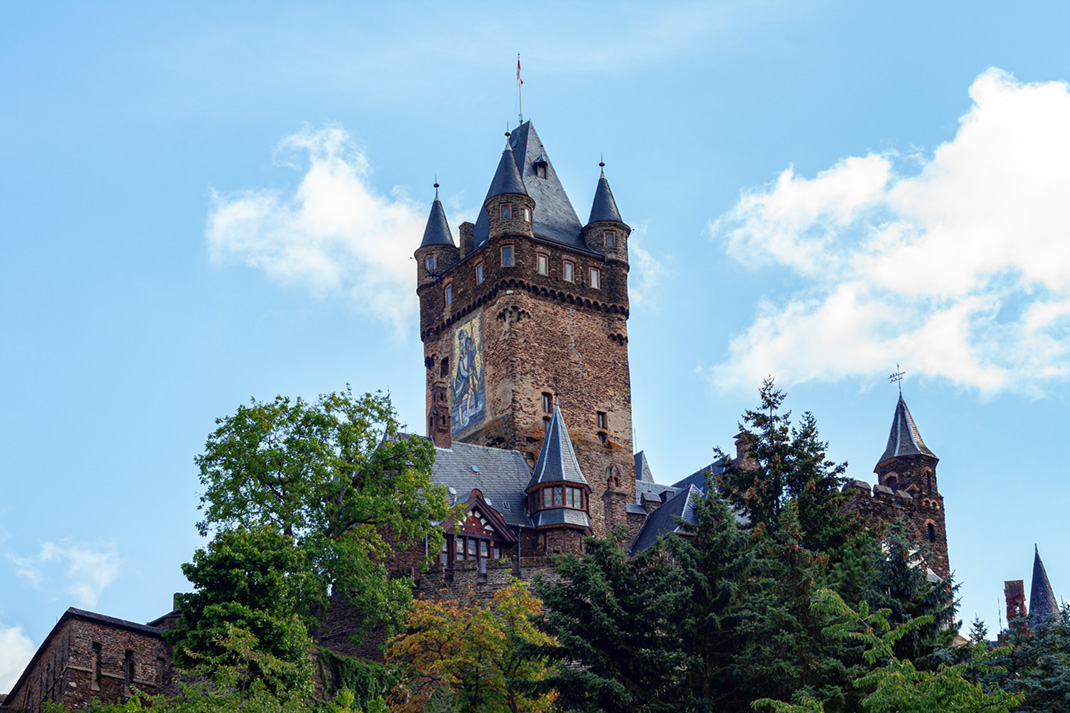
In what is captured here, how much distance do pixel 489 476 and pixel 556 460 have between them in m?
2.65

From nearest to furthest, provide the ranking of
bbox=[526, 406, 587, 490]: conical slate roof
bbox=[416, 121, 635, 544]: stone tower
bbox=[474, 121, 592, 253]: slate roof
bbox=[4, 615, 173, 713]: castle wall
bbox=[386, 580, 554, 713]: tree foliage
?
1. bbox=[4, 615, 173, 713]: castle wall
2. bbox=[386, 580, 554, 713]: tree foliage
3. bbox=[526, 406, 587, 490]: conical slate roof
4. bbox=[416, 121, 635, 544]: stone tower
5. bbox=[474, 121, 592, 253]: slate roof

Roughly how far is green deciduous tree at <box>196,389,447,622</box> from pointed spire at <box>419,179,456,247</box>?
83.4ft

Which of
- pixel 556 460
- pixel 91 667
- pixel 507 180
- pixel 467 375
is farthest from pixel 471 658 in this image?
pixel 507 180

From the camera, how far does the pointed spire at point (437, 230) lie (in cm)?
6631

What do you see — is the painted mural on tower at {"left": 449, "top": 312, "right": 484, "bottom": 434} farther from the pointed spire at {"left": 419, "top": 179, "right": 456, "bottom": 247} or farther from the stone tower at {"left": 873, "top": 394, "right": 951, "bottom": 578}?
the stone tower at {"left": 873, "top": 394, "right": 951, "bottom": 578}

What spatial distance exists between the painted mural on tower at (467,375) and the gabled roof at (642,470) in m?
8.59

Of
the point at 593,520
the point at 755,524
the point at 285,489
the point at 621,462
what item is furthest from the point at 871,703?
the point at 621,462

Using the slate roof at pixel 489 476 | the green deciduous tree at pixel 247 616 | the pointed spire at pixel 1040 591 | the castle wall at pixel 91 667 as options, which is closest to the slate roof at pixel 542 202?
the slate roof at pixel 489 476

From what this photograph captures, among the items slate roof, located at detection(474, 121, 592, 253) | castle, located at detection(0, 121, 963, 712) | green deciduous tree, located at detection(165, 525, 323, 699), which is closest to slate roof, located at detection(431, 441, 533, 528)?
castle, located at detection(0, 121, 963, 712)

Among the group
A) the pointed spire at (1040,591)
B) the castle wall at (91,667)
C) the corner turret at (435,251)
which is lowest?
the castle wall at (91,667)

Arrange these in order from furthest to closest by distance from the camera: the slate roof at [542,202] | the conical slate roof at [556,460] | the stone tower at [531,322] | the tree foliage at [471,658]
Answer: the slate roof at [542,202], the stone tower at [531,322], the conical slate roof at [556,460], the tree foliage at [471,658]

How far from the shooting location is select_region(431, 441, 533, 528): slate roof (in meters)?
51.6

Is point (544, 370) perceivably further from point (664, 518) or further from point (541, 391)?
point (664, 518)

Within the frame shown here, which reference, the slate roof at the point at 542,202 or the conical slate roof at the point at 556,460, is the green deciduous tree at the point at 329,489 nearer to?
the conical slate roof at the point at 556,460
